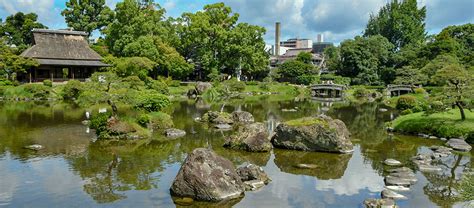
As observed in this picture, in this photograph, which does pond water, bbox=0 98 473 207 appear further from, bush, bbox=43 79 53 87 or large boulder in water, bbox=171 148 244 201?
bush, bbox=43 79 53 87

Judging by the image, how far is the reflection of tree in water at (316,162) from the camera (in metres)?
18.9

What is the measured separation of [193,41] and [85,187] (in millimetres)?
59346

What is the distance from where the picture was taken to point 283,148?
2375 cm

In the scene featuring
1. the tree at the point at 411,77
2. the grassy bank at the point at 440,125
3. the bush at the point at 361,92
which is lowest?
the grassy bank at the point at 440,125

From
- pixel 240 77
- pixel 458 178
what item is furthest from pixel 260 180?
pixel 240 77

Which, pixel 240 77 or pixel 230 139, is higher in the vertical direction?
pixel 240 77

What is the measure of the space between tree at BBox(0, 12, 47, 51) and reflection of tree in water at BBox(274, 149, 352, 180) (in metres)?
63.1

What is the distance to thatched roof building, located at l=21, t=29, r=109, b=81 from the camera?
57.0 m

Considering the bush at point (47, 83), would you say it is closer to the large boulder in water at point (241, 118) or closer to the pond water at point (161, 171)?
the pond water at point (161, 171)

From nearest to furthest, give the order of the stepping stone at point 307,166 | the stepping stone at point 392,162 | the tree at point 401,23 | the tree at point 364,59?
the stepping stone at point 307,166
the stepping stone at point 392,162
the tree at point 364,59
the tree at point 401,23

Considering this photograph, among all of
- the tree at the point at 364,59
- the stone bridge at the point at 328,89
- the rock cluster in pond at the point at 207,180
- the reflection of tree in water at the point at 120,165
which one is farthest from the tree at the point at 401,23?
the rock cluster in pond at the point at 207,180

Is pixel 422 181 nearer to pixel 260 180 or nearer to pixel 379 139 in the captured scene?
pixel 260 180

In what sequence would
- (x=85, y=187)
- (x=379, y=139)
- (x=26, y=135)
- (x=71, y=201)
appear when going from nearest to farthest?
(x=71, y=201)
(x=85, y=187)
(x=26, y=135)
(x=379, y=139)

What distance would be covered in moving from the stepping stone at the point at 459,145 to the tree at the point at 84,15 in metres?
67.2
